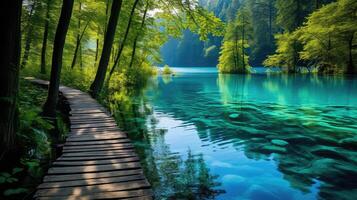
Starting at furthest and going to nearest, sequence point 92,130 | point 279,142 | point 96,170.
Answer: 1. point 279,142
2. point 92,130
3. point 96,170

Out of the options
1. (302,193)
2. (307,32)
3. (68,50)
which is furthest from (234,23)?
(302,193)

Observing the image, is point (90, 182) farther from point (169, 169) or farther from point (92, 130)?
point (92, 130)

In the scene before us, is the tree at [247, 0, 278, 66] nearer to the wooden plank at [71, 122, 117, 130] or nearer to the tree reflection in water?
the tree reflection in water

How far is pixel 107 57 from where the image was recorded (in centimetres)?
1220

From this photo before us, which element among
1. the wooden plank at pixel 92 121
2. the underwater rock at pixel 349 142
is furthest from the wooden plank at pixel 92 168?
the underwater rock at pixel 349 142

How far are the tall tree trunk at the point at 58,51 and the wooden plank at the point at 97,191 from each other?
4.43m

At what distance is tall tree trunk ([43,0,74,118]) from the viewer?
6.75 m

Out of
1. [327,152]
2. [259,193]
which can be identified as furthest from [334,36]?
[259,193]

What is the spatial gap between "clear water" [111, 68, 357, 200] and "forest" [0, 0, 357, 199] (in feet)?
0.42

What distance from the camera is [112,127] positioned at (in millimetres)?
6855

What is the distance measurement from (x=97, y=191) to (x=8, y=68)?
242 cm

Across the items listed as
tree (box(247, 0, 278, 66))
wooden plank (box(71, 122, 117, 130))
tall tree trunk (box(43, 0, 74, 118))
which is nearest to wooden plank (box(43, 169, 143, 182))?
wooden plank (box(71, 122, 117, 130))

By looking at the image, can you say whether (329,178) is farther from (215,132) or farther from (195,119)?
(195,119)

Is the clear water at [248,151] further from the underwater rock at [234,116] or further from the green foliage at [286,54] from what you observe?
the green foliage at [286,54]
